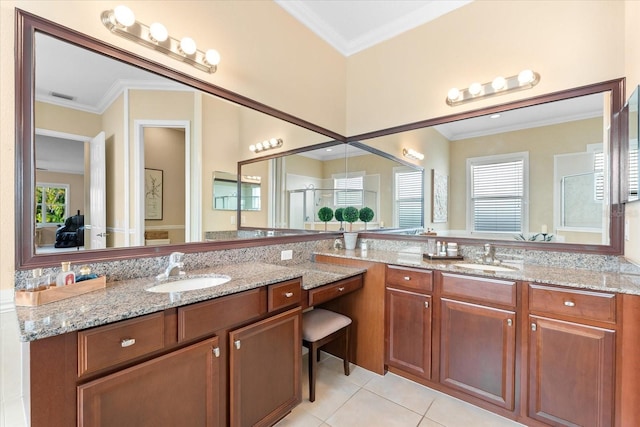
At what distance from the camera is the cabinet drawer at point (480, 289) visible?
68.9 inches

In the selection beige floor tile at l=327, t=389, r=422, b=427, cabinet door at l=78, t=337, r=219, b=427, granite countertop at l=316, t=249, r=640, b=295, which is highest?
granite countertop at l=316, t=249, r=640, b=295

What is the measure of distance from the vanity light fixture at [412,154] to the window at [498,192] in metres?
0.44

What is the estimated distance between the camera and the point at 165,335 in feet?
3.92

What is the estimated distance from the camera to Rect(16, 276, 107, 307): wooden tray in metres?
1.14

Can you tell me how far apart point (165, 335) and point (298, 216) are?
1.69 m

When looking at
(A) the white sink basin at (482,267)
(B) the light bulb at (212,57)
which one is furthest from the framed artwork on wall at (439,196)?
(B) the light bulb at (212,57)

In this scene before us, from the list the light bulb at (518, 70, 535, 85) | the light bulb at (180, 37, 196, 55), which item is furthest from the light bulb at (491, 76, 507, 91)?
the light bulb at (180, 37, 196, 55)

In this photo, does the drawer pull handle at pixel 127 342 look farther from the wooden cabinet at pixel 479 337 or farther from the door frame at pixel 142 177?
the wooden cabinet at pixel 479 337

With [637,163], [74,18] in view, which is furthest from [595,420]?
[74,18]

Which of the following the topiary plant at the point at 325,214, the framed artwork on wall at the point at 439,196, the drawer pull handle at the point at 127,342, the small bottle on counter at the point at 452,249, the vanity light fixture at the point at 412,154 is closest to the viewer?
the drawer pull handle at the point at 127,342

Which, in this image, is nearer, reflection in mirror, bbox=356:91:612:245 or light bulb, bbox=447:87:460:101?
reflection in mirror, bbox=356:91:612:245

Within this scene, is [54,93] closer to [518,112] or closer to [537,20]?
[518,112]

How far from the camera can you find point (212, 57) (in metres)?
1.88

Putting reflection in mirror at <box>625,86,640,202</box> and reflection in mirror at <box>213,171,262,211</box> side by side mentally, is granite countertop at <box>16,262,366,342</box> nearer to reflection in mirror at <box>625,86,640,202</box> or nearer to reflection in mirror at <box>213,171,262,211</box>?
reflection in mirror at <box>213,171,262,211</box>
